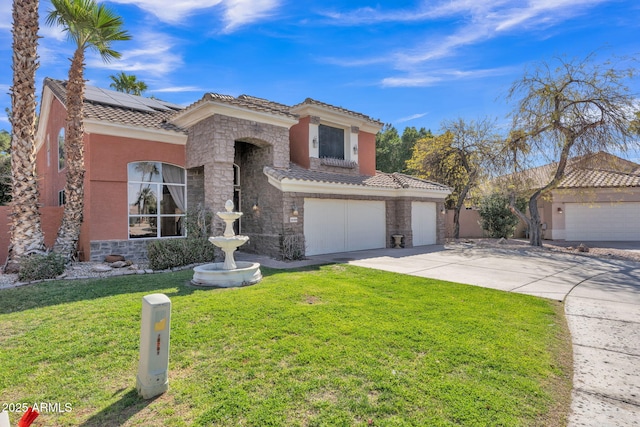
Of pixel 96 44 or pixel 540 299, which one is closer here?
pixel 540 299

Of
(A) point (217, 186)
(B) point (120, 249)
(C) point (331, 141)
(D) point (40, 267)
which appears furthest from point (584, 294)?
(B) point (120, 249)

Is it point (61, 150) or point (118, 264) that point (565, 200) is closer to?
point (118, 264)

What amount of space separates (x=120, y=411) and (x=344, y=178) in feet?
43.6

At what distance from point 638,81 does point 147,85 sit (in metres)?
32.9

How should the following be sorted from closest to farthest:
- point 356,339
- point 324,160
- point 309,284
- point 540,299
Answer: point 356,339 < point 540,299 < point 309,284 < point 324,160

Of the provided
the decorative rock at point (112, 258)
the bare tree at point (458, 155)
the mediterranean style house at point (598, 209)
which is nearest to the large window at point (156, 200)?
the decorative rock at point (112, 258)

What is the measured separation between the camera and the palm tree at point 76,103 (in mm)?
10594

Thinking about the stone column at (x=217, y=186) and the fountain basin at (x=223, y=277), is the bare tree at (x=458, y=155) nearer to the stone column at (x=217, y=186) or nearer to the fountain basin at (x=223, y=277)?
the stone column at (x=217, y=186)

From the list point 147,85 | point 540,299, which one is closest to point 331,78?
point 540,299

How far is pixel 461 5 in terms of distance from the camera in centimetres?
1028

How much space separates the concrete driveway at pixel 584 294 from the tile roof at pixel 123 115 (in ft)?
27.1

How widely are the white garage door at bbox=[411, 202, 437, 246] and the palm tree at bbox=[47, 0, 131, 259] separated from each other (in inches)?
571

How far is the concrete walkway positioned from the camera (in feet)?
11.4

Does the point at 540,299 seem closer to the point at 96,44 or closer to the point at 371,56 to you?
the point at 371,56
